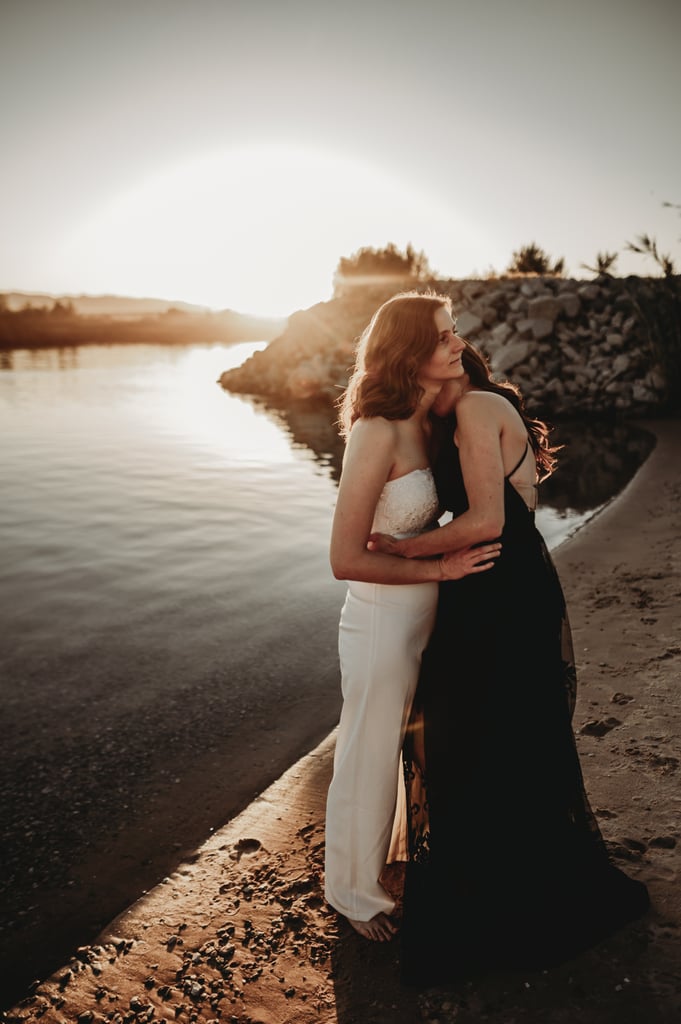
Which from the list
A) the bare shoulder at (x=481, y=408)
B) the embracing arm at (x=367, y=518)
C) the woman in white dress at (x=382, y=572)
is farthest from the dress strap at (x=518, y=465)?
the embracing arm at (x=367, y=518)

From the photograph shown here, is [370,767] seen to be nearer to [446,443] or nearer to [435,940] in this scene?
[435,940]

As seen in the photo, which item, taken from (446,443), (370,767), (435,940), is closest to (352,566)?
(446,443)

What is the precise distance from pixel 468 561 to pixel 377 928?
5.32 ft

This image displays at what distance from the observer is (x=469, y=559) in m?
2.71

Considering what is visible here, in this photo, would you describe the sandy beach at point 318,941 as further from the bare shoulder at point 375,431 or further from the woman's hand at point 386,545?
the bare shoulder at point 375,431

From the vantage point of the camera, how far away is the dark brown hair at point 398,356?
2816 mm

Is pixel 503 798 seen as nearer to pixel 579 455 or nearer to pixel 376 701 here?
pixel 376 701

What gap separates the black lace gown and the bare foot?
26 cm

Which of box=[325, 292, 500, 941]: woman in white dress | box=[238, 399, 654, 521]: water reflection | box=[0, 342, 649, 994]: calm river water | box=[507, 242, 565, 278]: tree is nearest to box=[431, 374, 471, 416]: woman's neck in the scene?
box=[325, 292, 500, 941]: woman in white dress

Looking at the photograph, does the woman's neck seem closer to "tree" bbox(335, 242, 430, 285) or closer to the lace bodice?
the lace bodice

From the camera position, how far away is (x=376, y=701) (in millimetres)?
2883

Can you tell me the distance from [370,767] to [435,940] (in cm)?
67

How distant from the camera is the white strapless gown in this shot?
288 cm

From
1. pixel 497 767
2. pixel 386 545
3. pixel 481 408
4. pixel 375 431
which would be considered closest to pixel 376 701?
pixel 497 767
